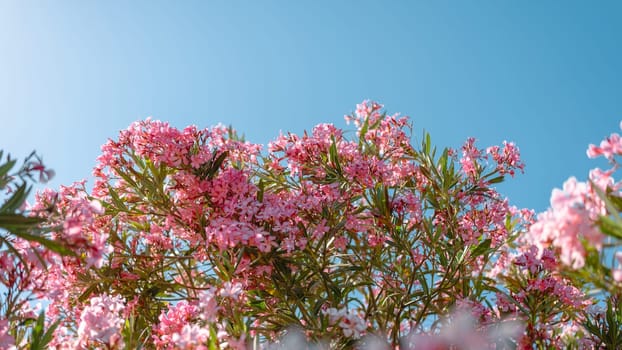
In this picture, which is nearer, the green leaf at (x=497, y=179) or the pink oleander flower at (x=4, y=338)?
the pink oleander flower at (x=4, y=338)

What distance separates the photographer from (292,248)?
106 inches

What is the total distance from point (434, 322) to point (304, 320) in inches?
28.6

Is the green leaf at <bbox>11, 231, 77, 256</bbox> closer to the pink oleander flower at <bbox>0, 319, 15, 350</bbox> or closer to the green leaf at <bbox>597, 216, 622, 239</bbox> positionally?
the pink oleander flower at <bbox>0, 319, 15, 350</bbox>

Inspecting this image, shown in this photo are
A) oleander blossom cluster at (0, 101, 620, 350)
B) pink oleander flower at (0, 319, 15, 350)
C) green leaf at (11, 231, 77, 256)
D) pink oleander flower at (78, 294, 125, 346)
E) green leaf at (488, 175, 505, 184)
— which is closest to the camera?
green leaf at (11, 231, 77, 256)

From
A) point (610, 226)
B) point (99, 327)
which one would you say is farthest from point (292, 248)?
point (610, 226)

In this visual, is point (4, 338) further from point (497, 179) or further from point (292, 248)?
point (497, 179)

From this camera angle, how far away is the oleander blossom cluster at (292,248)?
2506mm

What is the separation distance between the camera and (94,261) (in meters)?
1.80

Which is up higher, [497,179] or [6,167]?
[497,179]

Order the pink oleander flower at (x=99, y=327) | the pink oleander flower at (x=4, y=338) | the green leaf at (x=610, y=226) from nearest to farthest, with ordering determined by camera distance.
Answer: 1. the green leaf at (x=610, y=226)
2. the pink oleander flower at (x=4, y=338)
3. the pink oleander flower at (x=99, y=327)

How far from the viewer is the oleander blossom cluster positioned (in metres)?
2.51

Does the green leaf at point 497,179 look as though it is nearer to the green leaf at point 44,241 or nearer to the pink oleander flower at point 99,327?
the pink oleander flower at point 99,327

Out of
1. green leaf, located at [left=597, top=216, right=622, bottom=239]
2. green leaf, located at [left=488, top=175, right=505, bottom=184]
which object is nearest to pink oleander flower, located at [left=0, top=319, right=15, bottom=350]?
green leaf, located at [left=597, top=216, right=622, bottom=239]

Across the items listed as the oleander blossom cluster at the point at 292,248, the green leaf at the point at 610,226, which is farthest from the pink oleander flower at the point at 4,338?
the green leaf at the point at 610,226
